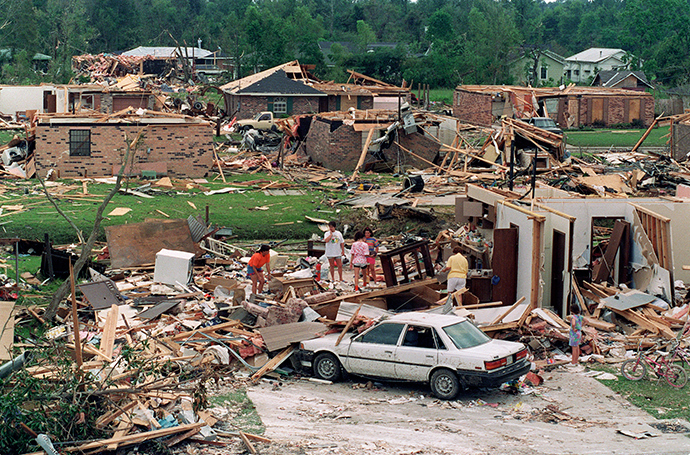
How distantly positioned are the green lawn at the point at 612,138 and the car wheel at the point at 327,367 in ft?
103

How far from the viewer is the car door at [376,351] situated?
516 inches

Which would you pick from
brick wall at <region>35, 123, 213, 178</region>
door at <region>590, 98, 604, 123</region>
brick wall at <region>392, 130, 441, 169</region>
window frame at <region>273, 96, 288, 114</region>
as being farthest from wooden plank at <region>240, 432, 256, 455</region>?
door at <region>590, 98, 604, 123</region>

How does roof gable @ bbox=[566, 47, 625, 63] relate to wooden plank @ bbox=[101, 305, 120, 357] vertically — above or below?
above

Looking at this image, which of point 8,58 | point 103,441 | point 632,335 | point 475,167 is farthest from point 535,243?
point 8,58

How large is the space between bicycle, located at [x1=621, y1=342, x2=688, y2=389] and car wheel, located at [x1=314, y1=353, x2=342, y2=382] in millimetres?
4491

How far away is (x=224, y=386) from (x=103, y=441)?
3246mm

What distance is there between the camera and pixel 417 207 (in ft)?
87.8

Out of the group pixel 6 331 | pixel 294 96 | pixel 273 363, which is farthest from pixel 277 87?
pixel 6 331

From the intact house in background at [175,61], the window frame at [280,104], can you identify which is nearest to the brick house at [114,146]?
the window frame at [280,104]

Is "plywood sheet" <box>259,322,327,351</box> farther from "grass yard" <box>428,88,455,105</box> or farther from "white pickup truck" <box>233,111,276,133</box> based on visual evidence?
"grass yard" <box>428,88,455,105</box>

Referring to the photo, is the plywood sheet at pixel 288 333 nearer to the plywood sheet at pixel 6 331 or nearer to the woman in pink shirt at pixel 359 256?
the plywood sheet at pixel 6 331

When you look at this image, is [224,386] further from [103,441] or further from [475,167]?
[475,167]

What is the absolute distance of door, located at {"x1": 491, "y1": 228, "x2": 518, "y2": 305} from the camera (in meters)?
17.5

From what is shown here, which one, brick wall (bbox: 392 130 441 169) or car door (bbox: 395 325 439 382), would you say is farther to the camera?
brick wall (bbox: 392 130 441 169)
